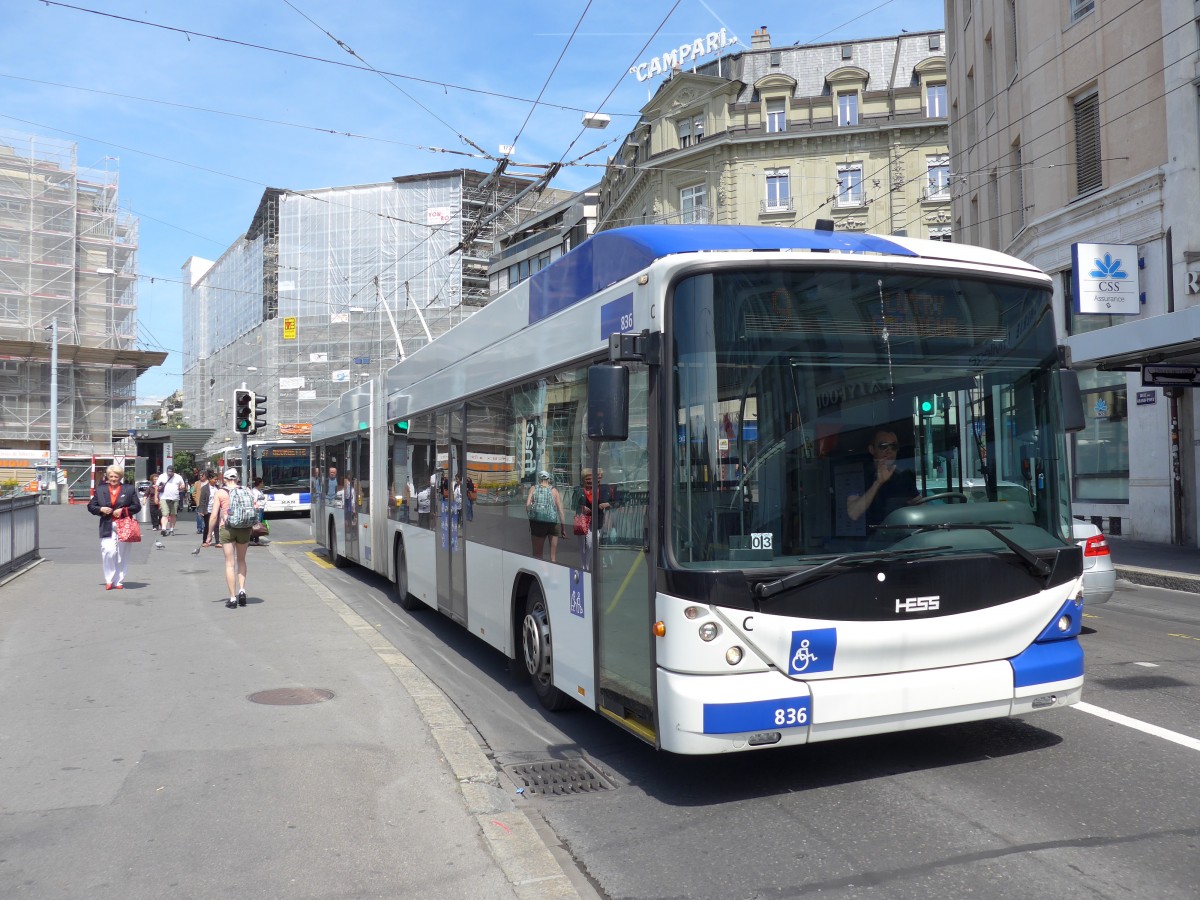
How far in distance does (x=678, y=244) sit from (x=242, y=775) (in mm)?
3592

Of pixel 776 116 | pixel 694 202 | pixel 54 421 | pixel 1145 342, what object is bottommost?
pixel 1145 342

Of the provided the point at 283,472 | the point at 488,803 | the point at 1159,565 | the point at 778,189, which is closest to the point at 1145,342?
the point at 1159,565

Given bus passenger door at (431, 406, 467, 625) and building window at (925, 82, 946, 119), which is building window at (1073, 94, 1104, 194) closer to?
bus passenger door at (431, 406, 467, 625)

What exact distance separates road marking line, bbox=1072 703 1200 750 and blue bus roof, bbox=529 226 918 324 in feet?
10.2

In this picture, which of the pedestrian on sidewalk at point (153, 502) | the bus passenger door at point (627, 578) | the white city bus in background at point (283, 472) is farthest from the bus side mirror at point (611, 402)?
the white city bus in background at point (283, 472)

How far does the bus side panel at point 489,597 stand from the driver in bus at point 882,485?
3.28 m

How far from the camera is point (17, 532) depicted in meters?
15.5

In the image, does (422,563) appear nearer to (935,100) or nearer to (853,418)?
(853,418)

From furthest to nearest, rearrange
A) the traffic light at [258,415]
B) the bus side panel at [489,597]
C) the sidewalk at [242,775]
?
the traffic light at [258,415]
the bus side panel at [489,597]
the sidewalk at [242,775]

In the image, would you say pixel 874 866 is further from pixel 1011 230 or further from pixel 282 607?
pixel 1011 230

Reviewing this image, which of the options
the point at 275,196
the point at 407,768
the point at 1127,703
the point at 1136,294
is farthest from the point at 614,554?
the point at 275,196

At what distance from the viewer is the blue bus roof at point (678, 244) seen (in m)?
5.40

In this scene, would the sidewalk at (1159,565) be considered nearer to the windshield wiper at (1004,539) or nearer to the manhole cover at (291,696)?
the windshield wiper at (1004,539)

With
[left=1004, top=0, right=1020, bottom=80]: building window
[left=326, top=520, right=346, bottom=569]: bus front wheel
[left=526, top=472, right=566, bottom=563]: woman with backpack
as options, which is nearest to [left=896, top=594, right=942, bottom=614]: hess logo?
[left=526, top=472, right=566, bottom=563]: woman with backpack
